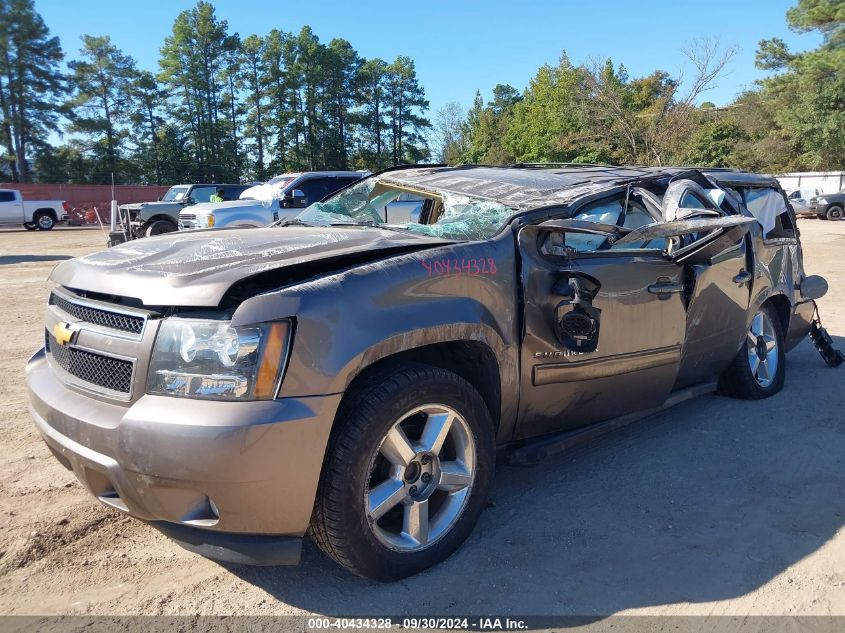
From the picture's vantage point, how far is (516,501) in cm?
341

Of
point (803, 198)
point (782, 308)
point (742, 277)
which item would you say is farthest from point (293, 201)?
point (803, 198)

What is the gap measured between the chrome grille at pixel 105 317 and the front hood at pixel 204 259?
0.08 m

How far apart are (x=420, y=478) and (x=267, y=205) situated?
35.6ft

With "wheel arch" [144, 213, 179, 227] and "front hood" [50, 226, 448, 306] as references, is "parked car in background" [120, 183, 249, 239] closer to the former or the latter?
"wheel arch" [144, 213, 179, 227]

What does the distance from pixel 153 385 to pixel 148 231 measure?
1642 centimetres

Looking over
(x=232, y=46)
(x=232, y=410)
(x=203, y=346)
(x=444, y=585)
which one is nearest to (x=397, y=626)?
(x=444, y=585)

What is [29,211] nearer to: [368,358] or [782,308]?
[782,308]

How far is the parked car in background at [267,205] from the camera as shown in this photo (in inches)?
478

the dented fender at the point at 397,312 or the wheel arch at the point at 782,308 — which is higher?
the dented fender at the point at 397,312

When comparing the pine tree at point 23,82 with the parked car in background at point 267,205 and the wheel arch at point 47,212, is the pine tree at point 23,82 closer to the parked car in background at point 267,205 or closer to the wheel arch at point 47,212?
the wheel arch at point 47,212

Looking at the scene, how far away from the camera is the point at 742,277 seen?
4414mm

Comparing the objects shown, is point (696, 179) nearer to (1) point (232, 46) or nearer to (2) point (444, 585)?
(2) point (444, 585)

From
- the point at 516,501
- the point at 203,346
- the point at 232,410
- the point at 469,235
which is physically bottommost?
the point at 516,501

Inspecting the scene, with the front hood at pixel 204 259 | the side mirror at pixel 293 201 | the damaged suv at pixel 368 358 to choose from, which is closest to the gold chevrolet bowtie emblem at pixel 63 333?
the damaged suv at pixel 368 358
